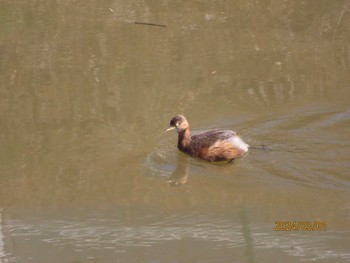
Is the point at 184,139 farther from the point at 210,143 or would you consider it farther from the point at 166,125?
the point at 166,125

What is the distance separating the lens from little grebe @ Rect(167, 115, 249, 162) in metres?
7.68

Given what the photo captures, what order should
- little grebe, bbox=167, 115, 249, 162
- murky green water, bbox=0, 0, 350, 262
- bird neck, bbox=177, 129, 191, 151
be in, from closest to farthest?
murky green water, bbox=0, 0, 350, 262
little grebe, bbox=167, 115, 249, 162
bird neck, bbox=177, 129, 191, 151

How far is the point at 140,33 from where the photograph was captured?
1091 centimetres

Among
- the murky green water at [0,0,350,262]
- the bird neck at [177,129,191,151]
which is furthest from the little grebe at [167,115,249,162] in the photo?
the murky green water at [0,0,350,262]

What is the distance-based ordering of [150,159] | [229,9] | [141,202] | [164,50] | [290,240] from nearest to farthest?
[290,240]
[141,202]
[150,159]
[164,50]
[229,9]

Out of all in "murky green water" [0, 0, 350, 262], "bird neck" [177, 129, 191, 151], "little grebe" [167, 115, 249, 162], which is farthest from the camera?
"bird neck" [177, 129, 191, 151]

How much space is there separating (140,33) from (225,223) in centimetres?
514

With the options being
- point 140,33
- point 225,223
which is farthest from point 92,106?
point 225,223

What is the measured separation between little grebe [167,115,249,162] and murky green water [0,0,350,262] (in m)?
0.13

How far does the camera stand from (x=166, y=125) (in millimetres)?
8531

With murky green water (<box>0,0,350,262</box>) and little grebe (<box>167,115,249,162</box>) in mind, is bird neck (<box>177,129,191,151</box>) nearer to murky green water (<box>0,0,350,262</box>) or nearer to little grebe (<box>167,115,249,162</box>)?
little grebe (<box>167,115,249,162</box>)

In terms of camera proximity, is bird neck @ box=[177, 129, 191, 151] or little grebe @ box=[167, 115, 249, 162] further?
bird neck @ box=[177, 129, 191, 151]

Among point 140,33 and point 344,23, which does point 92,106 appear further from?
point 344,23

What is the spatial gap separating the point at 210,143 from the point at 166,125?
3.06 feet
